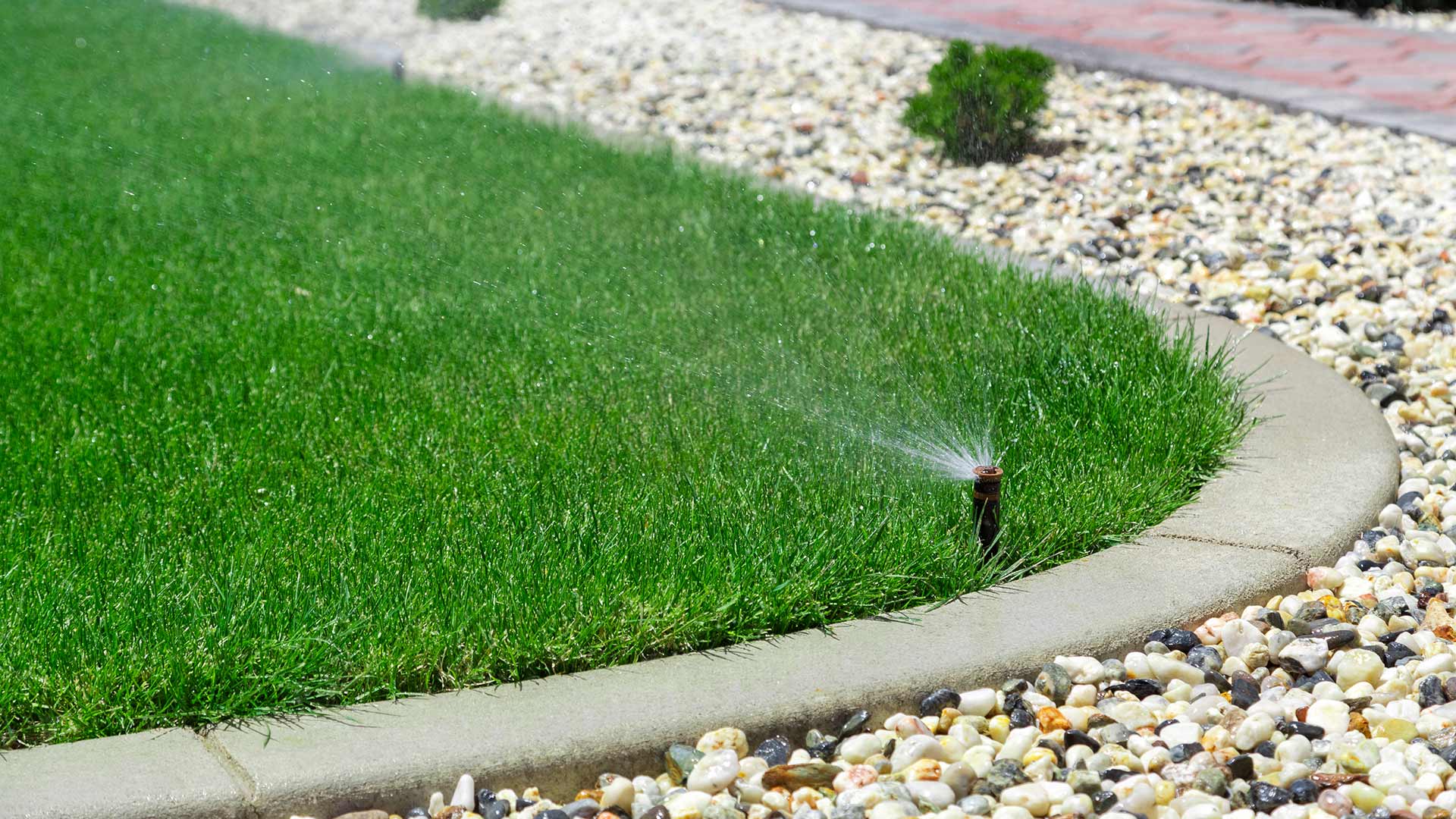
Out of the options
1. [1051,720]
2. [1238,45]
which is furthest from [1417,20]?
[1051,720]

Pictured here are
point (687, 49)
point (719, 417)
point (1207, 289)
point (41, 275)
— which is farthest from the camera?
point (687, 49)

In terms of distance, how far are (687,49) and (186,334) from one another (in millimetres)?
5331

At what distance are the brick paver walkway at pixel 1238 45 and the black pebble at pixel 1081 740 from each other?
4.75m

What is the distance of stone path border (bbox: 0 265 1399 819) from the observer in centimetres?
221

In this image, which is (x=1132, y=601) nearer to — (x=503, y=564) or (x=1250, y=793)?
(x=1250, y=793)

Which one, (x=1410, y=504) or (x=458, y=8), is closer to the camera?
(x=1410, y=504)

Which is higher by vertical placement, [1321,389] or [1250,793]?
[1321,389]

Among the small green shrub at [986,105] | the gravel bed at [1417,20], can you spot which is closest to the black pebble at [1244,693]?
the small green shrub at [986,105]

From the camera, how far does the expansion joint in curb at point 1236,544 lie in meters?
2.96

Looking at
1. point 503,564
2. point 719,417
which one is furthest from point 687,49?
point 503,564

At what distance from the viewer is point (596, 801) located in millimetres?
2297

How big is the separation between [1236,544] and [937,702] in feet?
2.77

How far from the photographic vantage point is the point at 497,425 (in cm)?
366

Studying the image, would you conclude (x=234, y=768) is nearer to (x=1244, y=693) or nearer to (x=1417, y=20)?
(x=1244, y=693)
